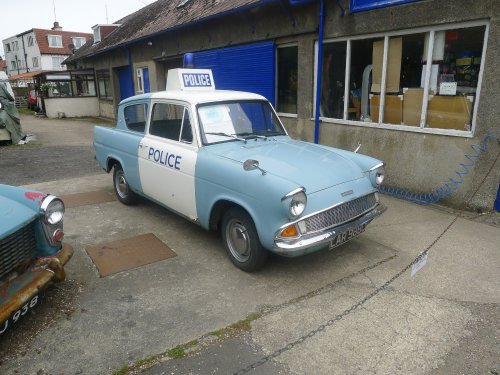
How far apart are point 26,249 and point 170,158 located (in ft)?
6.18

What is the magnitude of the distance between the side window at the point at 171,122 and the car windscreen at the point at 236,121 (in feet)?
0.64

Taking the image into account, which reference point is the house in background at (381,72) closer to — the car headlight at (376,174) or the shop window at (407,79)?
the shop window at (407,79)

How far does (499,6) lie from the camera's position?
4809mm

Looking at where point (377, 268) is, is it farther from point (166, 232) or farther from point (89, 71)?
point (89, 71)

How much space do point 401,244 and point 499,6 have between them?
A: 3.38 meters

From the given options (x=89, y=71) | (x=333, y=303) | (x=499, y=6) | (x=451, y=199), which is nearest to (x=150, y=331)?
(x=333, y=303)

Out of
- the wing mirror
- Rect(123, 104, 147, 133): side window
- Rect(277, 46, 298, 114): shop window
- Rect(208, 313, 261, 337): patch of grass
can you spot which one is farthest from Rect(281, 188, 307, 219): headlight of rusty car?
Rect(277, 46, 298, 114): shop window

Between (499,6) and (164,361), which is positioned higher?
(499,6)

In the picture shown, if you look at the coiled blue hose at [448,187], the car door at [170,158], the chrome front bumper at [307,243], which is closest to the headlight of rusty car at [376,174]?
the chrome front bumper at [307,243]

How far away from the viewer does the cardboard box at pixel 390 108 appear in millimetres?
6359

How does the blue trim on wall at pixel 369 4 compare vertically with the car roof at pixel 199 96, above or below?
above

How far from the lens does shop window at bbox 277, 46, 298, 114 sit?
827 centimetres

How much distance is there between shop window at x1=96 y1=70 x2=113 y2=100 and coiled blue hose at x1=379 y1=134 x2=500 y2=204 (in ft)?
55.1

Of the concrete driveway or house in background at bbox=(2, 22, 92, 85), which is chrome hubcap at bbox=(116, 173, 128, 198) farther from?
house in background at bbox=(2, 22, 92, 85)
